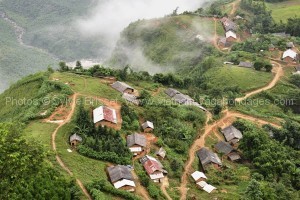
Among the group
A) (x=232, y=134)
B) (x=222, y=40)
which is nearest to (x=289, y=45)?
(x=222, y=40)

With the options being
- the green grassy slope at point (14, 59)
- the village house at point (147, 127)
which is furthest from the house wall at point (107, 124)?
the green grassy slope at point (14, 59)

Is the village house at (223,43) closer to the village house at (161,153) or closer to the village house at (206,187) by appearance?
the village house at (161,153)

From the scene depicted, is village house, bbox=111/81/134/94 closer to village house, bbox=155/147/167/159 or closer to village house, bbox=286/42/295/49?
village house, bbox=155/147/167/159

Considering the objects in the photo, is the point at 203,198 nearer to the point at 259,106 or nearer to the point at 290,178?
the point at 290,178

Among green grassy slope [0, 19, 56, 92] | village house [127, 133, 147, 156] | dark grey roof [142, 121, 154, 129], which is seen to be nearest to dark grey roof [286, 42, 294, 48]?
dark grey roof [142, 121, 154, 129]

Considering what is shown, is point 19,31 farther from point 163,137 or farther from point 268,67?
point 163,137

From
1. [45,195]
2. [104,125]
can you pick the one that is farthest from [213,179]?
[45,195]

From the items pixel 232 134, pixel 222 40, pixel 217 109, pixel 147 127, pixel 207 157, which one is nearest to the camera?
pixel 207 157
